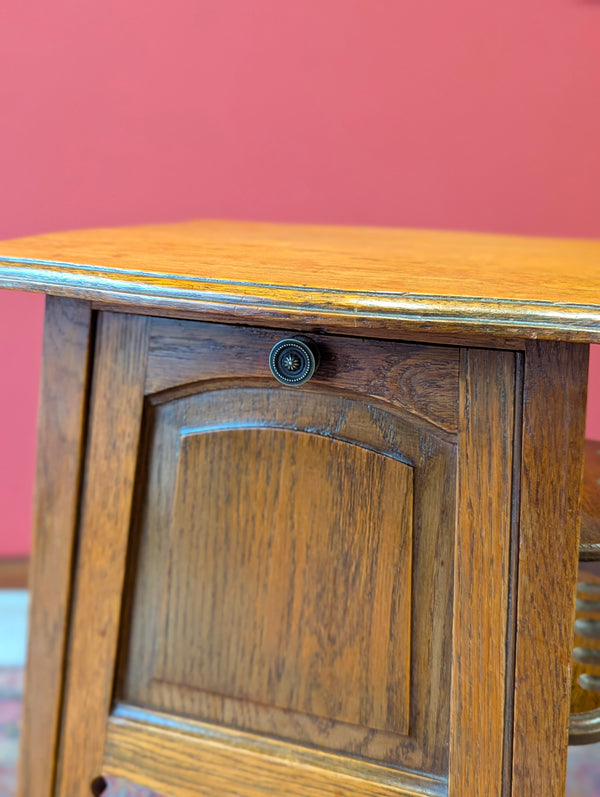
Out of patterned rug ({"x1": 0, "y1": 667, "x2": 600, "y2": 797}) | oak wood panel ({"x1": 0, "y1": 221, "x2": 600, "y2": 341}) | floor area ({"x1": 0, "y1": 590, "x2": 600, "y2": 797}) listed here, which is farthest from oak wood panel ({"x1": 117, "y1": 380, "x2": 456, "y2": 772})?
patterned rug ({"x1": 0, "y1": 667, "x2": 600, "y2": 797})

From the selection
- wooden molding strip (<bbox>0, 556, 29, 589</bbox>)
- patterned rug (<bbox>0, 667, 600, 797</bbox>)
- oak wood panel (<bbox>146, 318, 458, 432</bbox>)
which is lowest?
patterned rug (<bbox>0, 667, 600, 797</bbox>)

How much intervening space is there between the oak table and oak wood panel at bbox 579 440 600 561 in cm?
14

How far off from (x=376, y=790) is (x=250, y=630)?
19 cm

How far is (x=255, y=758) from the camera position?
893 mm

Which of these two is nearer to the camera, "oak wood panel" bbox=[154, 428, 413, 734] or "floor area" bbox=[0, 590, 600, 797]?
"oak wood panel" bbox=[154, 428, 413, 734]

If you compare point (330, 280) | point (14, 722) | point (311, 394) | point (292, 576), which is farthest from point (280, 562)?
point (14, 722)

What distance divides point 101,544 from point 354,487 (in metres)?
0.27

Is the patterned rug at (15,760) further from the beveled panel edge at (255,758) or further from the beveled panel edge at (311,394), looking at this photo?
the beveled panel edge at (311,394)

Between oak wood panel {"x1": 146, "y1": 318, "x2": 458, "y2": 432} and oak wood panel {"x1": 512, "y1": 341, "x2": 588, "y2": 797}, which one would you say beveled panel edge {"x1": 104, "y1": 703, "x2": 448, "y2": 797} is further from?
oak wood panel {"x1": 146, "y1": 318, "x2": 458, "y2": 432}

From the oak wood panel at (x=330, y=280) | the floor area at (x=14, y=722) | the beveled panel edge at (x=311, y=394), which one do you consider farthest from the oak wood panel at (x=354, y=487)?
the floor area at (x=14, y=722)

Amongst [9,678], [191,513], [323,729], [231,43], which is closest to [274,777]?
[323,729]

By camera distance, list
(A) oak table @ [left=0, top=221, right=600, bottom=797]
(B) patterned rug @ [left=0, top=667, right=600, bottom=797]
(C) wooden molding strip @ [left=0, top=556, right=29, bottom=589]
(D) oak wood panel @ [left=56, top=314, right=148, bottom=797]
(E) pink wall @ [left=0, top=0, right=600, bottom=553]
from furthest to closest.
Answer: (C) wooden molding strip @ [left=0, top=556, right=29, bottom=589] → (E) pink wall @ [left=0, top=0, right=600, bottom=553] → (B) patterned rug @ [left=0, top=667, right=600, bottom=797] → (D) oak wood panel @ [left=56, top=314, right=148, bottom=797] → (A) oak table @ [left=0, top=221, right=600, bottom=797]

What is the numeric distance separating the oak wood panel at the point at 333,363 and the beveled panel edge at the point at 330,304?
3.6 inches

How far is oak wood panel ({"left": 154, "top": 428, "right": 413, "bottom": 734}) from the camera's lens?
83 cm
